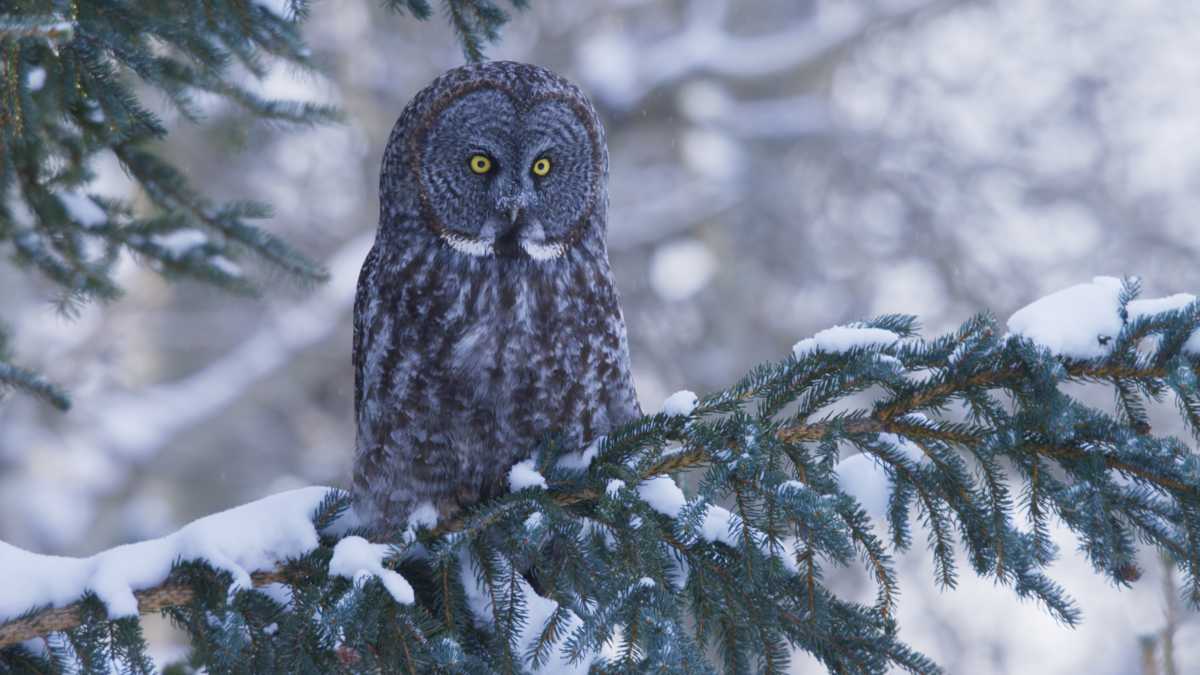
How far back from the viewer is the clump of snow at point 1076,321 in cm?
167

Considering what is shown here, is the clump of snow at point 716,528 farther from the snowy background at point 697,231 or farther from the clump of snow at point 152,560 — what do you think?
the snowy background at point 697,231

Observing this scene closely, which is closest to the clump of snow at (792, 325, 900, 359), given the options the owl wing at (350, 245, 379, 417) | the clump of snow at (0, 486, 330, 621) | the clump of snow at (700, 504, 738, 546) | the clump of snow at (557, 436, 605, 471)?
the clump of snow at (700, 504, 738, 546)

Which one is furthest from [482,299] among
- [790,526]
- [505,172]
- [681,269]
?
[681,269]

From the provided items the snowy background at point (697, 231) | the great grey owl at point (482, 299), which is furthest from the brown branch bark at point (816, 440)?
the snowy background at point (697, 231)

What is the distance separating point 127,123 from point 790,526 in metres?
1.55

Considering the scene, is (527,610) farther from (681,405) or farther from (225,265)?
(225,265)

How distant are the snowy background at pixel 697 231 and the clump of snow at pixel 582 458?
22.6ft

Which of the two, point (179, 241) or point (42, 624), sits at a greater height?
point (179, 241)

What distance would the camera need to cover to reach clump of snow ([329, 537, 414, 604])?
5.57 feet

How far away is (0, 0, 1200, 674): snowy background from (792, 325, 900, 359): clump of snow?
24.3 ft

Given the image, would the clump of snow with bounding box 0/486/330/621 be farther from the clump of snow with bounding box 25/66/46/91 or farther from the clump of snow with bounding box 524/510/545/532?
the clump of snow with bounding box 25/66/46/91

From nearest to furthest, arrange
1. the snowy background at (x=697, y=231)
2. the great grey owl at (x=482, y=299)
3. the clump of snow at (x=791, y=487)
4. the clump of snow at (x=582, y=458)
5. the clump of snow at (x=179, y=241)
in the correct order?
the clump of snow at (x=791, y=487) → the clump of snow at (x=582, y=458) → the great grey owl at (x=482, y=299) → the clump of snow at (x=179, y=241) → the snowy background at (x=697, y=231)

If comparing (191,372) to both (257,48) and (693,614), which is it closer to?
(257,48)

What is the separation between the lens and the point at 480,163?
2680 mm
